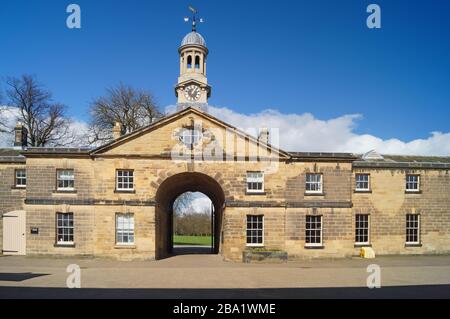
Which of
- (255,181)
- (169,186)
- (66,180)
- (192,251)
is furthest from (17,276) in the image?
(192,251)

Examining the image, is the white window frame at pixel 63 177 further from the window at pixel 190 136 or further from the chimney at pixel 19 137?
the chimney at pixel 19 137

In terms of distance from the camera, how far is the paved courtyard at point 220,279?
513 inches

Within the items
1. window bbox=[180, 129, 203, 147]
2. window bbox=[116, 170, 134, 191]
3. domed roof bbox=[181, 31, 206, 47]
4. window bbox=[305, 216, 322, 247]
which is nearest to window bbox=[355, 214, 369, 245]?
window bbox=[305, 216, 322, 247]

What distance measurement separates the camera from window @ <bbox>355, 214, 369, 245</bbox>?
26.5m

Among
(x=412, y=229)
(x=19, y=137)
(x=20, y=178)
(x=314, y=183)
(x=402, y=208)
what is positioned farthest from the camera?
(x=19, y=137)

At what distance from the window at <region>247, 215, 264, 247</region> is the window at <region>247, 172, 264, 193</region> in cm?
186

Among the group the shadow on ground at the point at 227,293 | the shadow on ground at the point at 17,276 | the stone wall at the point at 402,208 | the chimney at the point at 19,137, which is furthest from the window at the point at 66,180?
the stone wall at the point at 402,208

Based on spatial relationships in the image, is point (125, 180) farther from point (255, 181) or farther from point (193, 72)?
point (193, 72)

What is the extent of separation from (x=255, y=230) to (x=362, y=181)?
29.1 ft

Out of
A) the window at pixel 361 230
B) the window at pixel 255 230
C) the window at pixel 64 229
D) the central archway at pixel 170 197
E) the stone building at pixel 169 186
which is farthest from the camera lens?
the window at pixel 361 230

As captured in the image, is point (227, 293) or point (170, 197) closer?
point (227, 293)

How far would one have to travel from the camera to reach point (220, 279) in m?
16.1

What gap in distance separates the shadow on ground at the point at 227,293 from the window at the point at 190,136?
480 inches
